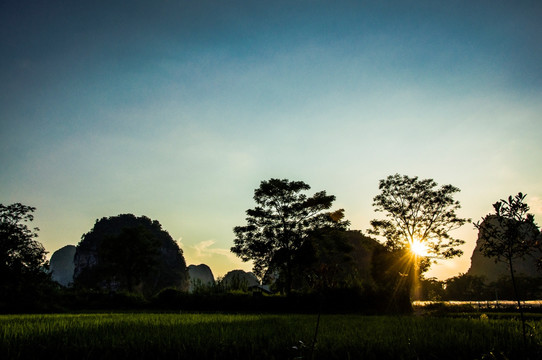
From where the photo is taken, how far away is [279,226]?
32406 mm

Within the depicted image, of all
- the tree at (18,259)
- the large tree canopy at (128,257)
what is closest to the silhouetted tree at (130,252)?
the large tree canopy at (128,257)

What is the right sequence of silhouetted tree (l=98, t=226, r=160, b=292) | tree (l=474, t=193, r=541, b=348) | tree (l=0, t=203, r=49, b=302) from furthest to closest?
1. silhouetted tree (l=98, t=226, r=160, b=292)
2. tree (l=0, t=203, r=49, b=302)
3. tree (l=474, t=193, r=541, b=348)

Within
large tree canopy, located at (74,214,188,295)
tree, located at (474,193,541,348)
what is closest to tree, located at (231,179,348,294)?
large tree canopy, located at (74,214,188,295)

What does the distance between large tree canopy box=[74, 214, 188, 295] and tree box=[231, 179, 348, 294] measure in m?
14.9

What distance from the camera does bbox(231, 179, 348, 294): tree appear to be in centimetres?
3200

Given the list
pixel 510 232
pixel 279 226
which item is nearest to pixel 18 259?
pixel 279 226

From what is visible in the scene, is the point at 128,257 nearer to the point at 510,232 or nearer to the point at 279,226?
the point at 279,226

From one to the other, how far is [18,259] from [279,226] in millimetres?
24748

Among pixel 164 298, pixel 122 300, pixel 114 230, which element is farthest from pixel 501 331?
pixel 114 230

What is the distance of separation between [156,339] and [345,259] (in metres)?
27.4

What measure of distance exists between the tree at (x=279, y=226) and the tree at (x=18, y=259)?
704 inches

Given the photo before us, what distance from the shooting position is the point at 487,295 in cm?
9506

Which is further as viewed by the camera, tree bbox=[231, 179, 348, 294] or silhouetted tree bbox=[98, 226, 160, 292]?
silhouetted tree bbox=[98, 226, 160, 292]

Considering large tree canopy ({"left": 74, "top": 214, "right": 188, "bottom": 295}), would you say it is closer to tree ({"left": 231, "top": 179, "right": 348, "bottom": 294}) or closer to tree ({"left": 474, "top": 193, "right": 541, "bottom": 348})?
tree ({"left": 231, "top": 179, "right": 348, "bottom": 294})
